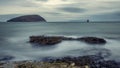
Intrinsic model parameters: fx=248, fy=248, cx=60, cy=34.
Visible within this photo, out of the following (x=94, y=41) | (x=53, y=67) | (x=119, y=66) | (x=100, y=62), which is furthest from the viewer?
(x=94, y=41)

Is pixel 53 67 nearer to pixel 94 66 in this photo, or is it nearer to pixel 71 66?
pixel 71 66

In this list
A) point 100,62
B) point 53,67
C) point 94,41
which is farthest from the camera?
point 94,41

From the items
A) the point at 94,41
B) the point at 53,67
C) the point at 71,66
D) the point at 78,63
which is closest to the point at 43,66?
the point at 53,67

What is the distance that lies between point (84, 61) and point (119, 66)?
192 inches

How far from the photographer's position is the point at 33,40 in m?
64.6

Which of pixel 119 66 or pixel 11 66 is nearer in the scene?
pixel 11 66

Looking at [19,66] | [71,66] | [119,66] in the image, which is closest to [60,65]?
[71,66]

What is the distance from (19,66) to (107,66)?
11.0 m

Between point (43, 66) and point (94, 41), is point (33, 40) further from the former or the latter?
point (43, 66)

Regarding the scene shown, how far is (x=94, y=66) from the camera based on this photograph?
3002 cm

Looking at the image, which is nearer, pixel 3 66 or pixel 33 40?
pixel 3 66

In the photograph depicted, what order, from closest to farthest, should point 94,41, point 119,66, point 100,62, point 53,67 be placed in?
point 53,67 < point 119,66 < point 100,62 < point 94,41

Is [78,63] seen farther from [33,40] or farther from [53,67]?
[33,40]

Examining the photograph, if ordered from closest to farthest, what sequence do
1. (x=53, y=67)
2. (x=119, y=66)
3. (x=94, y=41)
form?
(x=53, y=67), (x=119, y=66), (x=94, y=41)
